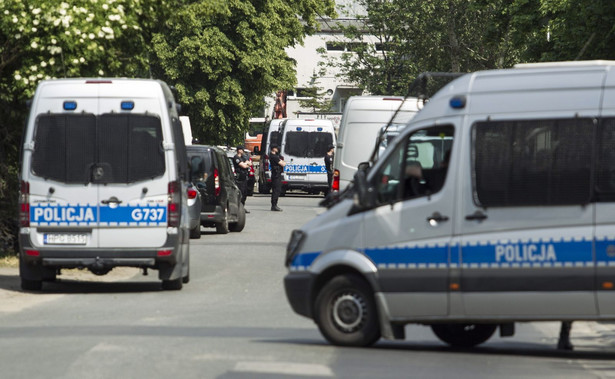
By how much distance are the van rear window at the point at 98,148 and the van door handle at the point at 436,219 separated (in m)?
5.56

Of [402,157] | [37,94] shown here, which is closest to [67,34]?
[37,94]

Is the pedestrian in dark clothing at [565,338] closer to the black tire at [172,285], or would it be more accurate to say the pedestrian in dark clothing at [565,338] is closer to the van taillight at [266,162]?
→ the black tire at [172,285]

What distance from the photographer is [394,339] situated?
35.2ft

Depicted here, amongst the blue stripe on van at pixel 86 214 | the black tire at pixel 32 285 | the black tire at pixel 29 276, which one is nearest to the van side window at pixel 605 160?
the blue stripe on van at pixel 86 214

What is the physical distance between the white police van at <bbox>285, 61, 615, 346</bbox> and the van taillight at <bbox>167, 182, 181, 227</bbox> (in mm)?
4728

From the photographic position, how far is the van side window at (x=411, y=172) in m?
10.6

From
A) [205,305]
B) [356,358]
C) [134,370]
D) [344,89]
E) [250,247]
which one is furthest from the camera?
[344,89]

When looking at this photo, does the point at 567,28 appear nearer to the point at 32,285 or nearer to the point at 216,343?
the point at 32,285

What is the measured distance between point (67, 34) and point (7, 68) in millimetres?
1395

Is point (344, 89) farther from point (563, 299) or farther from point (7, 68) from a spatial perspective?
point (563, 299)

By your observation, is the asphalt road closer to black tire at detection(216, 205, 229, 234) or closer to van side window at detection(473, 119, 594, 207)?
van side window at detection(473, 119, 594, 207)

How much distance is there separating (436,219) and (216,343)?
6.88ft

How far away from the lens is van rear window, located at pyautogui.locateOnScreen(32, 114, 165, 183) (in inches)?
602

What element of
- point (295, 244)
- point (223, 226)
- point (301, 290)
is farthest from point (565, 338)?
point (223, 226)
